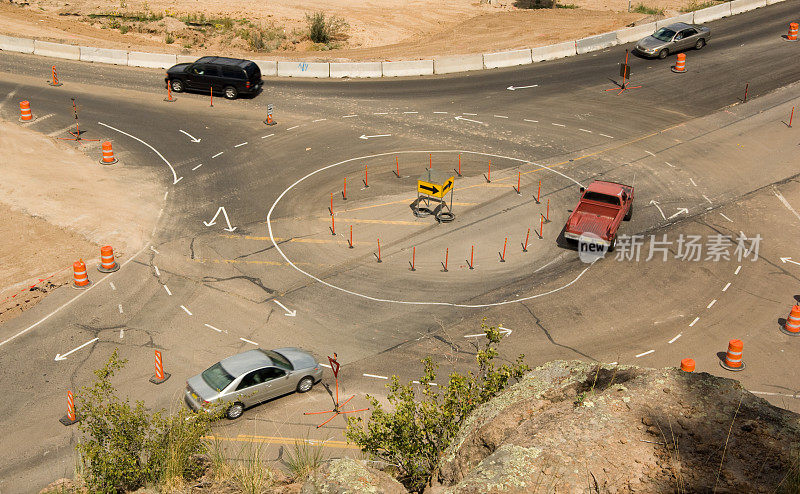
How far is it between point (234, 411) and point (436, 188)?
514 inches

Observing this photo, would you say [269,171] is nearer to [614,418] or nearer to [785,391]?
[785,391]

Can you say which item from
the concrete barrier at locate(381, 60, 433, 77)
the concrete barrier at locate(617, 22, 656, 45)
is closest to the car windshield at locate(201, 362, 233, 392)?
the concrete barrier at locate(381, 60, 433, 77)

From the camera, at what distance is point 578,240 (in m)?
28.7

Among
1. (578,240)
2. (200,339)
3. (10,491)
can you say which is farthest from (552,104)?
(10,491)

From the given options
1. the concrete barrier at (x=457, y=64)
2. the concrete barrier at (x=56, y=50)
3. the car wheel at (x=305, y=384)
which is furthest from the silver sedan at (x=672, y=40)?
the concrete barrier at (x=56, y=50)

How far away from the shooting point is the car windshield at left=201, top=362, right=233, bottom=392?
68.8ft

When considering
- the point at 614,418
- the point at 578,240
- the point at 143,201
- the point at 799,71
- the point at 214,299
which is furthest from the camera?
the point at 799,71

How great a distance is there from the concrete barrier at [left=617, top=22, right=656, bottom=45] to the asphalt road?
305 centimetres

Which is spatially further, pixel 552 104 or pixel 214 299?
pixel 552 104

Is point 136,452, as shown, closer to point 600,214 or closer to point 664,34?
point 600,214

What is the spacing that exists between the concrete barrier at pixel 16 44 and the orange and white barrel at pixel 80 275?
85.3 feet

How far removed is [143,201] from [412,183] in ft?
38.4

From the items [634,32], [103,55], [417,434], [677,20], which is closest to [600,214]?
[417,434]

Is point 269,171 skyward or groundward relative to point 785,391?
skyward
